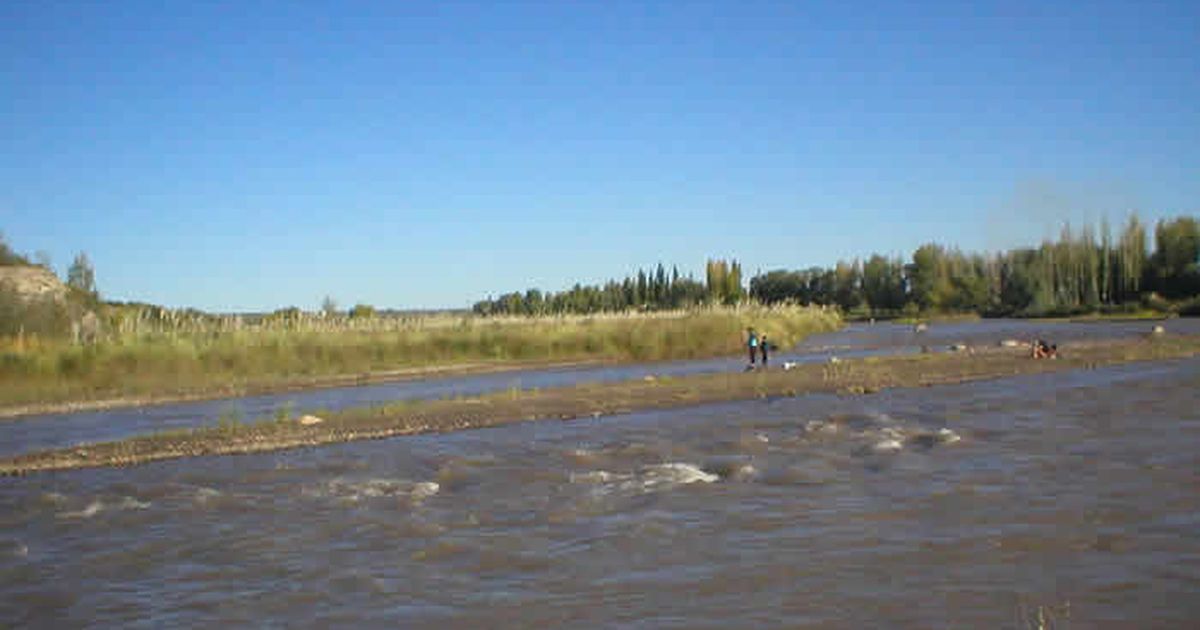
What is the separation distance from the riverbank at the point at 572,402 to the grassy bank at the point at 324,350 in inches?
388

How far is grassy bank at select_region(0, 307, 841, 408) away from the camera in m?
26.2

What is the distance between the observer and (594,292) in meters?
91.8

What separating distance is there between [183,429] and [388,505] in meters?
8.86

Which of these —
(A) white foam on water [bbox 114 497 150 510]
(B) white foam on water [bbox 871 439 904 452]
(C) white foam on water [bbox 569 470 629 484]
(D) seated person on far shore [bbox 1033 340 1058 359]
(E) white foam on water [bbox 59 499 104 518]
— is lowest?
(E) white foam on water [bbox 59 499 104 518]

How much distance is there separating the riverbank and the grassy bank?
9848 millimetres

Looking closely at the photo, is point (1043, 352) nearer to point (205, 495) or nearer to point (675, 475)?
point (675, 475)

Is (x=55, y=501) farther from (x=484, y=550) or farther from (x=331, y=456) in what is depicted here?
(x=484, y=550)

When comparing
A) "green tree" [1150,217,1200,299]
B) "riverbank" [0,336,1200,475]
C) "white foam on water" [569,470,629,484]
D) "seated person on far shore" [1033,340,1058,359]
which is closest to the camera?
"white foam on water" [569,470,629,484]

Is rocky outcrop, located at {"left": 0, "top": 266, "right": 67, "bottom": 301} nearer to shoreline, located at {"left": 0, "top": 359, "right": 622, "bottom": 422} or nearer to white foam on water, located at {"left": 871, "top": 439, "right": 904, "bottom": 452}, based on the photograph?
shoreline, located at {"left": 0, "top": 359, "right": 622, "bottom": 422}

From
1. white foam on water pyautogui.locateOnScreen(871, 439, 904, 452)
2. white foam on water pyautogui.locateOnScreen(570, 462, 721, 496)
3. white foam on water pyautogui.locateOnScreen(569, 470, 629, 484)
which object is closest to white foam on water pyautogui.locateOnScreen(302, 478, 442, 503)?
white foam on water pyautogui.locateOnScreen(569, 470, 629, 484)

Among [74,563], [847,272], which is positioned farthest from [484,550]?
[847,272]

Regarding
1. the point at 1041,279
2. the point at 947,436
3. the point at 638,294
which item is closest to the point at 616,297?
the point at 638,294

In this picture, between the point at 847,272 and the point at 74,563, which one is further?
the point at 847,272

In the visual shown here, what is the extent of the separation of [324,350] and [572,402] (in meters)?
14.8
